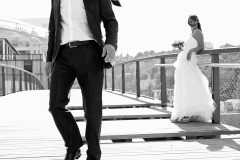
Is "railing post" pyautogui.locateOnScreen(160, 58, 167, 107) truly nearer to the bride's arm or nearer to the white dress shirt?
the bride's arm

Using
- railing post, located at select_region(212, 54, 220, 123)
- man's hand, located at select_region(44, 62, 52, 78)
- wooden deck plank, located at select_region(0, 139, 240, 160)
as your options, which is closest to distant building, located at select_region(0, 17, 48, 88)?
railing post, located at select_region(212, 54, 220, 123)

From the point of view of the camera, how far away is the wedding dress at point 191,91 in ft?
16.7

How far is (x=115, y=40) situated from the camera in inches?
107

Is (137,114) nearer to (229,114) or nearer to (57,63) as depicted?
(229,114)

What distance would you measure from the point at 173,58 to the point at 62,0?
4.01 metres

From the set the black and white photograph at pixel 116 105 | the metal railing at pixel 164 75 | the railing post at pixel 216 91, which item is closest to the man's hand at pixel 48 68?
the black and white photograph at pixel 116 105

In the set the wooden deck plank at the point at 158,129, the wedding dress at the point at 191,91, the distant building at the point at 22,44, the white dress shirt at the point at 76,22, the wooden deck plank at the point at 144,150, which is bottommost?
the wooden deck plank at the point at 144,150

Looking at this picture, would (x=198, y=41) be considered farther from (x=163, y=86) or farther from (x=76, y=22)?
(x=76, y=22)

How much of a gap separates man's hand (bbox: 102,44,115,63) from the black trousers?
9 centimetres

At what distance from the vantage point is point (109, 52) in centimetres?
262

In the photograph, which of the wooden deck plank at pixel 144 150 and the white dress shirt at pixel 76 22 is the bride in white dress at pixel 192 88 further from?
the white dress shirt at pixel 76 22

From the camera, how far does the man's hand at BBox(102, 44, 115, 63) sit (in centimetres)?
261

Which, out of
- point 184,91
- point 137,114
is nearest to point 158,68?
point 137,114

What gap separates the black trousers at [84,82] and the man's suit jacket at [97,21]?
0.20 ft
